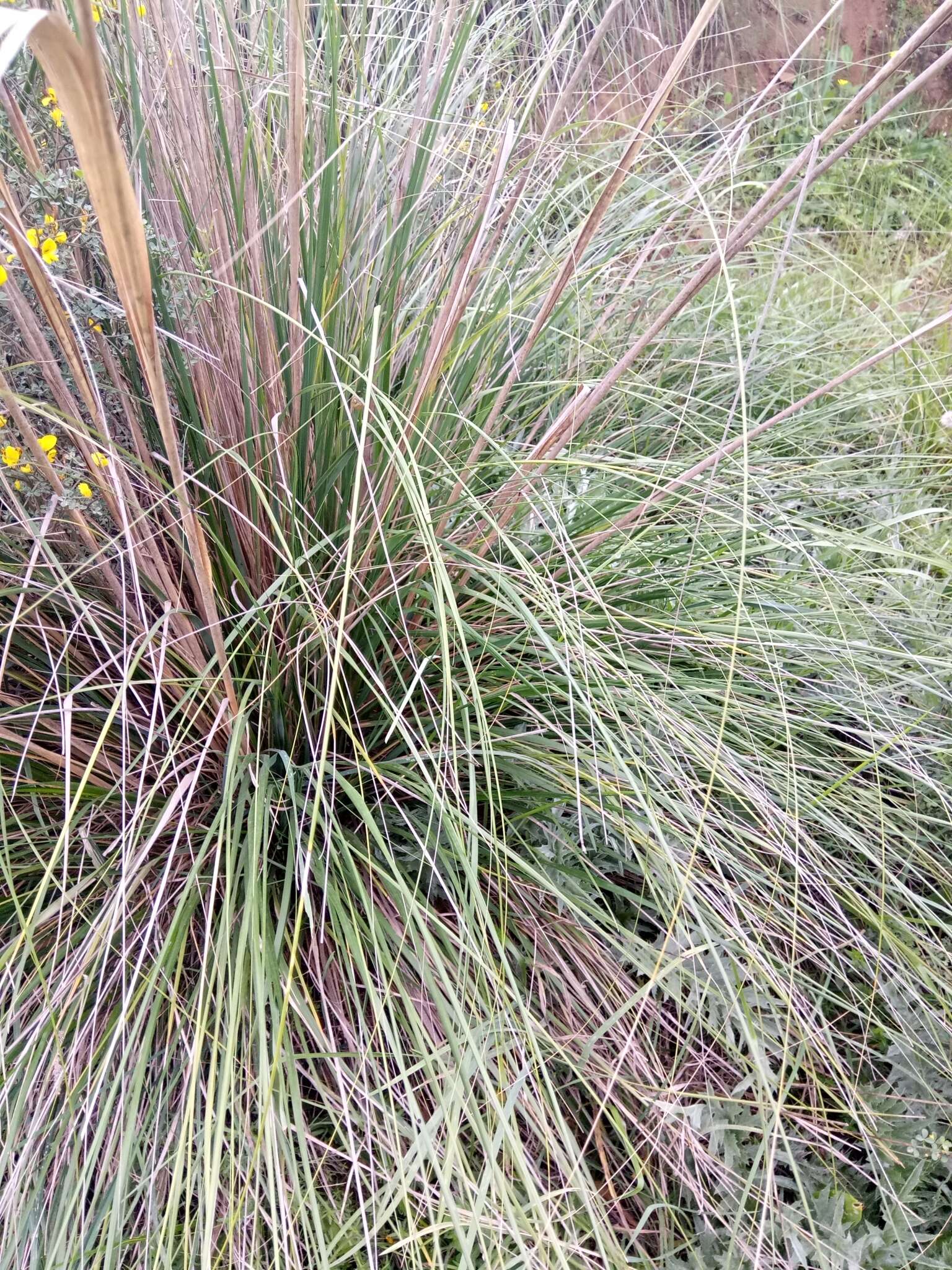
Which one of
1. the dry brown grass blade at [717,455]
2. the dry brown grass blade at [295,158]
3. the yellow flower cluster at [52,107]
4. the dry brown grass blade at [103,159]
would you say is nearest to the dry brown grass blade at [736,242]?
the dry brown grass blade at [717,455]

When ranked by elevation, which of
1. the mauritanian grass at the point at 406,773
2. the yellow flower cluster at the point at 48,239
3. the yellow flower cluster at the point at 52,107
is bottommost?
the mauritanian grass at the point at 406,773

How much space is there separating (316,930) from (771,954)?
54 centimetres

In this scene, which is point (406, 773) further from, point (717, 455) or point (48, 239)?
point (48, 239)

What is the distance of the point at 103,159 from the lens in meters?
0.47

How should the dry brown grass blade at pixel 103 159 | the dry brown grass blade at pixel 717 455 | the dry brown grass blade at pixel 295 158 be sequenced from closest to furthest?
the dry brown grass blade at pixel 103 159
the dry brown grass blade at pixel 295 158
the dry brown grass blade at pixel 717 455

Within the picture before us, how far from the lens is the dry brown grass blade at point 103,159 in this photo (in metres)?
0.41

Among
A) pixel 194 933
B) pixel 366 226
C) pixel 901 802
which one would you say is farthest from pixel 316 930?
pixel 366 226

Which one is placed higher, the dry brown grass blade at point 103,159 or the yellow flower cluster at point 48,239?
the dry brown grass blade at point 103,159

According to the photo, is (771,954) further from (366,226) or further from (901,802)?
(366,226)

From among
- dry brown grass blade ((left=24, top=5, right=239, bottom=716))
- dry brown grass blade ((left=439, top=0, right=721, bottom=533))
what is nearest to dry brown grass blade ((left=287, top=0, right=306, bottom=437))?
dry brown grass blade ((left=439, top=0, right=721, bottom=533))

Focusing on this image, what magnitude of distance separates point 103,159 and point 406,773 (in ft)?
2.58

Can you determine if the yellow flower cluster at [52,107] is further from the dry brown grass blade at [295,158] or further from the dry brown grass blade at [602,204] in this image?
the dry brown grass blade at [602,204]

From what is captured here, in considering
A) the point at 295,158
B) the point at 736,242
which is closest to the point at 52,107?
the point at 295,158

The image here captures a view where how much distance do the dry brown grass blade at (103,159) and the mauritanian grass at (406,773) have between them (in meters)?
0.21
